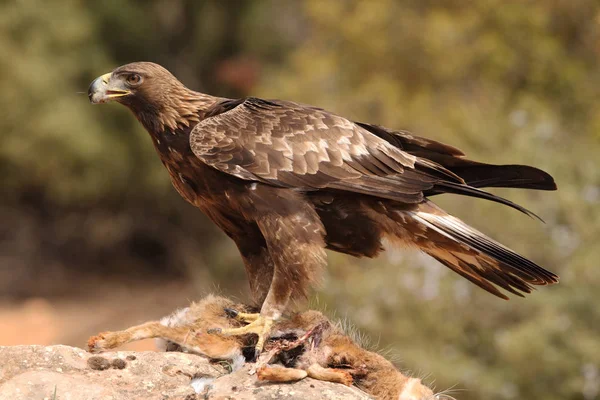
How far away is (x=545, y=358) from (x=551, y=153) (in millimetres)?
2933

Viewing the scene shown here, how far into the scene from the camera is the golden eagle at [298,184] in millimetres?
4703

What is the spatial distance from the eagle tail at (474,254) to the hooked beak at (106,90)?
169 cm

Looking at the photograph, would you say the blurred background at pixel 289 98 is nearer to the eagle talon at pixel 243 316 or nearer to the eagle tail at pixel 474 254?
the eagle tail at pixel 474 254

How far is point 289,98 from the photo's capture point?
17.5 m

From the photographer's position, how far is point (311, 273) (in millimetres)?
4672

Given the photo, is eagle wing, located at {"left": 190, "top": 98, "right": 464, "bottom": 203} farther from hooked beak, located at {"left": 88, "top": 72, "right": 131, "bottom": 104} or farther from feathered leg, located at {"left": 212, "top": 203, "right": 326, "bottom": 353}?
hooked beak, located at {"left": 88, "top": 72, "right": 131, "bottom": 104}

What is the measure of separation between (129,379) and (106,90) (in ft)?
5.19

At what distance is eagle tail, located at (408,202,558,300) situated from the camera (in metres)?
4.79

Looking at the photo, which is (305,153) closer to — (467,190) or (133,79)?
(467,190)

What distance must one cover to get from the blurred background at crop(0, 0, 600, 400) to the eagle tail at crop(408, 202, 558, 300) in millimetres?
4863

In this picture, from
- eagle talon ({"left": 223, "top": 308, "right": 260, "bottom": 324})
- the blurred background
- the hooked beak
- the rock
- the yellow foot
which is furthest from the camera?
the blurred background

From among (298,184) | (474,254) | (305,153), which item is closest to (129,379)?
(298,184)

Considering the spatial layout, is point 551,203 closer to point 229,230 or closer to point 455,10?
point 229,230

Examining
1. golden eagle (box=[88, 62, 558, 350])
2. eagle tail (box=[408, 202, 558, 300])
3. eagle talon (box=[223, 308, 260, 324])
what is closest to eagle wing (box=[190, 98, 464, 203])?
golden eagle (box=[88, 62, 558, 350])
